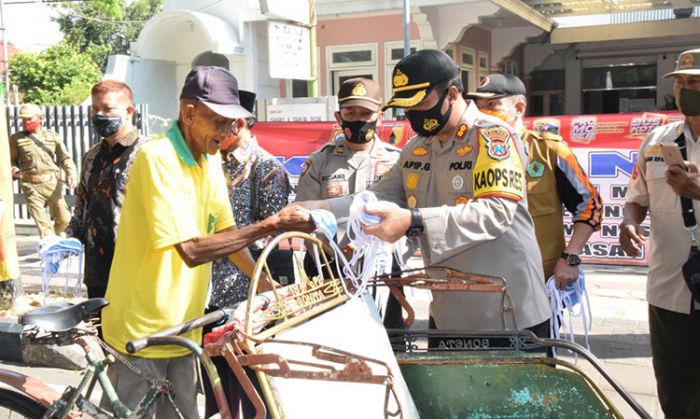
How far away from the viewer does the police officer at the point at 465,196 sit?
2.47 m

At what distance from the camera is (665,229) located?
3.23 meters

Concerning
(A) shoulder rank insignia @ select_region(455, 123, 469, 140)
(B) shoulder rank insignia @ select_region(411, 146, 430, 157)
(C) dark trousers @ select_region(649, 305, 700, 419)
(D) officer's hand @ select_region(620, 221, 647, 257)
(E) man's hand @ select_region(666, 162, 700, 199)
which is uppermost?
(A) shoulder rank insignia @ select_region(455, 123, 469, 140)

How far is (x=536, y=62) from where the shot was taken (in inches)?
618

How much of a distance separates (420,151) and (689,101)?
1204 millimetres

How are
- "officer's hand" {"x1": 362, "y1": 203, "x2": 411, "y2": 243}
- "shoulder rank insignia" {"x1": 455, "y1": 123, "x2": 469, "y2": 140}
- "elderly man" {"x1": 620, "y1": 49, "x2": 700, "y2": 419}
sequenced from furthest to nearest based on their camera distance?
"elderly man" {"x1": 620, "y1": 49, "x2": 700, "y2": 419} → "shoulder rank insignia" {"x1": 455, "y1": 123, "x2": 469, "y2": 140} → "officer's hand" {"x1": 362, "y1": 203, "x2": 411, "y2": 243}

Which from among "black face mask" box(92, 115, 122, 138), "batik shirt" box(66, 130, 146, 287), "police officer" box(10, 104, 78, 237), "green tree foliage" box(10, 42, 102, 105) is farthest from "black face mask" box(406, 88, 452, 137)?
"green tree foliage" box(10, 42, 102, 105)

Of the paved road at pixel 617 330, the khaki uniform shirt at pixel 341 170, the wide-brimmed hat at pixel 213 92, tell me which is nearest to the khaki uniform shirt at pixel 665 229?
the paved road at pixel 617 330

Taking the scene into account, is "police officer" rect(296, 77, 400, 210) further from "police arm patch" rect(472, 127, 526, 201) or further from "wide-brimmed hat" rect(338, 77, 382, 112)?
"police arm patch" rect(472, 127, 526, 201)

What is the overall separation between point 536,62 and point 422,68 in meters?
13.9

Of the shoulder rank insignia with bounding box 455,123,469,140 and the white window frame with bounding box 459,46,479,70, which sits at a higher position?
the white window frame with bounding box 459,46,479,70

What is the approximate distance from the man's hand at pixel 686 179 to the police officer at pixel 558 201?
76 cm

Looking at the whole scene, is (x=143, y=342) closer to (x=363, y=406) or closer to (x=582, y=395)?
(x=363, y=406)

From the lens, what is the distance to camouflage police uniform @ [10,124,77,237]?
9320 mm

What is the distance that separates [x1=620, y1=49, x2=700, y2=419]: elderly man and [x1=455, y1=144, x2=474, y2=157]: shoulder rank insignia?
2.96ft
